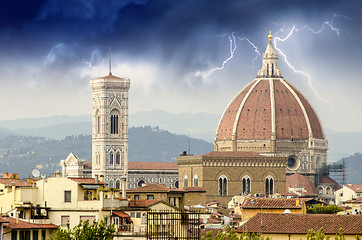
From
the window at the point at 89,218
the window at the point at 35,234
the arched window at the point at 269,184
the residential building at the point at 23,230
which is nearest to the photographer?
the residential building at the point at 23,230

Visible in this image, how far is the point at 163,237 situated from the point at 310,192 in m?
149

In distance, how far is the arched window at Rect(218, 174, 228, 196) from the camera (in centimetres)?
18560

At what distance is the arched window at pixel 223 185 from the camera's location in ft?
609

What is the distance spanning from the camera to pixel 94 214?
50.2m

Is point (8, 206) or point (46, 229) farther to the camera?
point (8, 206)

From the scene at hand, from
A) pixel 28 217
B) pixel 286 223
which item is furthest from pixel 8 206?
pixel 286 223

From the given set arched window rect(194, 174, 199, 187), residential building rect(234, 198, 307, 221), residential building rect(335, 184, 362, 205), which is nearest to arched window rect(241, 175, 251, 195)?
arched window rect(194, 174, 199, 187)

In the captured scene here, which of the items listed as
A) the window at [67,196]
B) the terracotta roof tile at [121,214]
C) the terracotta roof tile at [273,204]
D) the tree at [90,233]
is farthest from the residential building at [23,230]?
the terracotta roof tile at [273,204]

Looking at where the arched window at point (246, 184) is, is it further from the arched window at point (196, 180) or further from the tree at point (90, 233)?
the tree at point (90, 233)

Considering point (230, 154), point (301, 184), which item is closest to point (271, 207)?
point (230, 154)

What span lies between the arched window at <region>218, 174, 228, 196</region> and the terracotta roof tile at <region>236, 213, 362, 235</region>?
409 feet

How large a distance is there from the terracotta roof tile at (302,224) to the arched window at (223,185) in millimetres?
124802

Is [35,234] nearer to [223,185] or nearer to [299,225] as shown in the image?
[299,225]

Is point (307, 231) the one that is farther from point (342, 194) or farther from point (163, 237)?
point (342, 194)
